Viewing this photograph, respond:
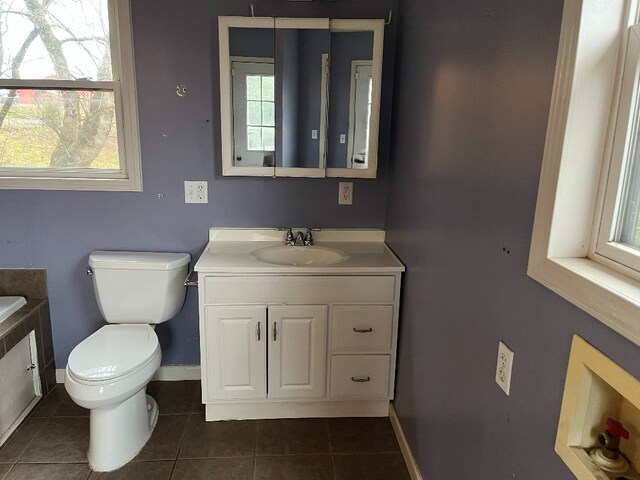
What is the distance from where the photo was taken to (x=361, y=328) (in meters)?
2.17

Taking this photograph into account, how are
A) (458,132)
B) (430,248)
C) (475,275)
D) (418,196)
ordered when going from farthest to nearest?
(418,196) < (430,248) < (458,132) < (475,275)

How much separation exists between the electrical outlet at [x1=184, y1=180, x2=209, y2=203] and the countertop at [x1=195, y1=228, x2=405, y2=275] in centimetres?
17

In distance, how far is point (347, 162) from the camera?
2393mm

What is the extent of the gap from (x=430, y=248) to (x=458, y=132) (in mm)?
471

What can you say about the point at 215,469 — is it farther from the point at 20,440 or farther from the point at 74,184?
the point at 74,184

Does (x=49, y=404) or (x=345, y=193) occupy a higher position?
(x=345, y=193)

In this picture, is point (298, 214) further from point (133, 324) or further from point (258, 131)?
point (133, 324)

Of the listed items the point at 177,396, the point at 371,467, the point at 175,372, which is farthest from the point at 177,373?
the point at 371,467

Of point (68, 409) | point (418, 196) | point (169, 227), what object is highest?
point (418, 196)

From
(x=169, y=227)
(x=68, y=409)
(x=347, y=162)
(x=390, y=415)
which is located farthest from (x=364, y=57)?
(x=68, y=409)

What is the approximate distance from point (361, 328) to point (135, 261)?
113cm

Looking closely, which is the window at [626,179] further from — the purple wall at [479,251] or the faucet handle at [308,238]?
the faucet handle at [308,238]

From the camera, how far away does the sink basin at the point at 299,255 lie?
235 centimetres

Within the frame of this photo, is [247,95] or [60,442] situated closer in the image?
[60,442]
